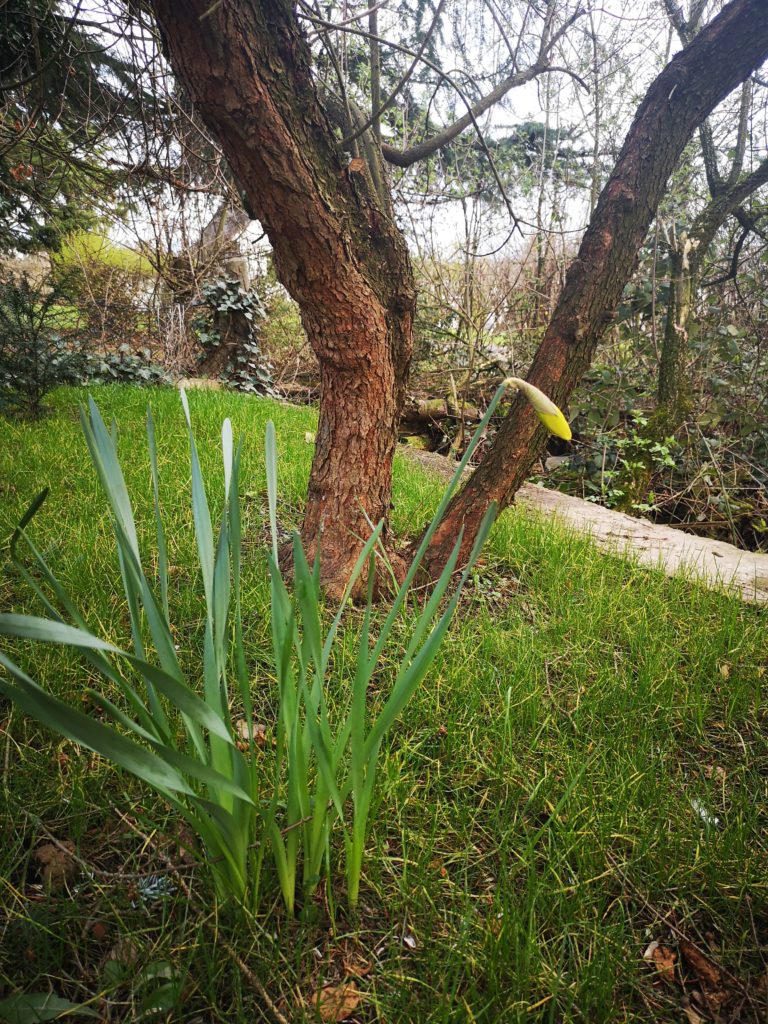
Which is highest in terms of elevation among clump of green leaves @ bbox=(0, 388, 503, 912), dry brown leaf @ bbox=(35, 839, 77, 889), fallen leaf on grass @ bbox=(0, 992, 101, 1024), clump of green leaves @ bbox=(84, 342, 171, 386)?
clump of green leaves @ bbox=(84, 342, 171, 386)

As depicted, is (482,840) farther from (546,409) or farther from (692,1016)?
(546,409)

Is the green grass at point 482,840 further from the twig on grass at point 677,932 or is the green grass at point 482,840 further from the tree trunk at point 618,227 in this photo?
the tree trunk at point 618,227

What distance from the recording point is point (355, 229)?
1746 millimetres

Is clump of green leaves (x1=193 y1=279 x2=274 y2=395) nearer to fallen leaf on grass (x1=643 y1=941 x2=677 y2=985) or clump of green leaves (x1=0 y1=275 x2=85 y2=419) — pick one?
clump of green leaves (x1=0 y1=275 x2=85 y2=419)

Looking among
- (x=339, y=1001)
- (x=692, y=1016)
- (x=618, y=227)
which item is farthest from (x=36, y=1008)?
(x=618, y=227)

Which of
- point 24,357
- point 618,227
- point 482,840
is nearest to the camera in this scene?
point 482,840

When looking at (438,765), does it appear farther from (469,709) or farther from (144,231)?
(144,231)

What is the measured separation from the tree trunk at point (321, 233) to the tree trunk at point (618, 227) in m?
0.43

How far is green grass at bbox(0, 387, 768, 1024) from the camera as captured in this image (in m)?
0.82

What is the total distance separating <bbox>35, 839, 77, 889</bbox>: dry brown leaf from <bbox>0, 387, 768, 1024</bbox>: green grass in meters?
0.01

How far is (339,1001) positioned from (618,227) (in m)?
2.29

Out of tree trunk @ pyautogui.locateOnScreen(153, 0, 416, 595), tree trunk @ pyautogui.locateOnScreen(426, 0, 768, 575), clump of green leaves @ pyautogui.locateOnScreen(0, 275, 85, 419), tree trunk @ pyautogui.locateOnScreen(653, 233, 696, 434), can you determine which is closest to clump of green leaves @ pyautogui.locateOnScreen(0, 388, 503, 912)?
tree trunk @ pyautogui.locateOnScreen(153, 0, 416, 595)

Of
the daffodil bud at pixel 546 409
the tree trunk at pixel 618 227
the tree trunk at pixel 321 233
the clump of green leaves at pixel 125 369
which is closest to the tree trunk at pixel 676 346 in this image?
the tree trunk at pixel 618 227

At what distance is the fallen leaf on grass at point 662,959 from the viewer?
2.94ft
